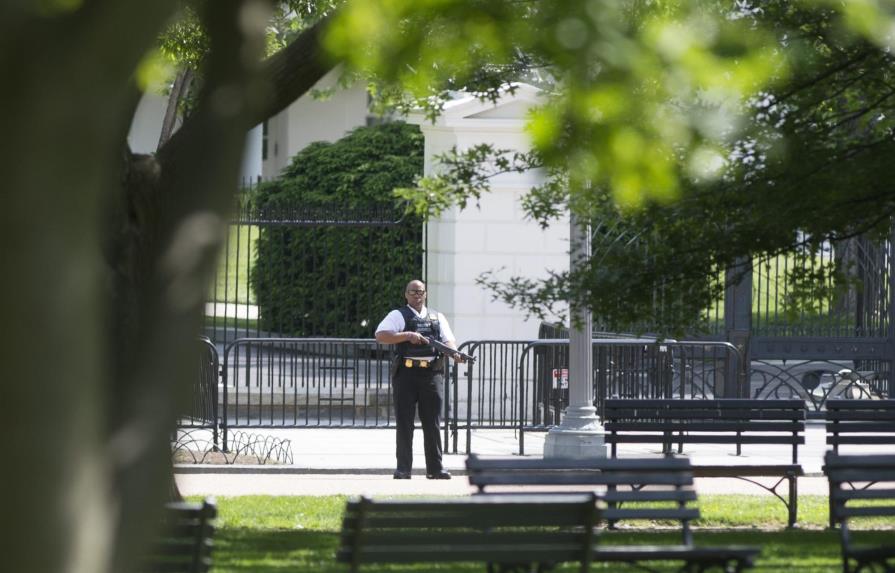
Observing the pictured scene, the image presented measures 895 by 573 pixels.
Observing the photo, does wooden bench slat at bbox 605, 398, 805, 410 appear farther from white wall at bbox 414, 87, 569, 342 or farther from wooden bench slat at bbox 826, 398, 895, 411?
white wall at bbox 414, 87, 569, 342

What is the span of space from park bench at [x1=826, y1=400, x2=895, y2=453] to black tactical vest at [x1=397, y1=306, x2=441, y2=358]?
363 cm

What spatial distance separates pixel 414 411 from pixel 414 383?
10.4 inches

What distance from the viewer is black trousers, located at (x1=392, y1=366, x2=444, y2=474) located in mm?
13664

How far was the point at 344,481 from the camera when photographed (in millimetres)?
13992

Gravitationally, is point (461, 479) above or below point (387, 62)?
below

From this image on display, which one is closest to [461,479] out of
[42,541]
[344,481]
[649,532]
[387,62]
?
[344,481]

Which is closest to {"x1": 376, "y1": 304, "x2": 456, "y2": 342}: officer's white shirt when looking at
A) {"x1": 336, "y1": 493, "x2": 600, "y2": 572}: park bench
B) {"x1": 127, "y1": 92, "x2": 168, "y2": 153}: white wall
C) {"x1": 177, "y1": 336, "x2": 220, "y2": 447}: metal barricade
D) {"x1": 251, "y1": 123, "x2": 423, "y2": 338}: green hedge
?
{"x1": 177, "y1": 336, "x2": 220, "y2": 447}: metal barricade

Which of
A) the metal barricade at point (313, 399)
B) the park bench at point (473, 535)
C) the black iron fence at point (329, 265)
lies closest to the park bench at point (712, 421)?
the park bench at point (473, 535)

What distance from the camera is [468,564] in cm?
917

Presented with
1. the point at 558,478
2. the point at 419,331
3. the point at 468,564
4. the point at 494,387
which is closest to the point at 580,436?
the point at 419,331

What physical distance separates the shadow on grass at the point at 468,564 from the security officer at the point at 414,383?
3.42 metres

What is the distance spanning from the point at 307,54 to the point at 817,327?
44.1ft

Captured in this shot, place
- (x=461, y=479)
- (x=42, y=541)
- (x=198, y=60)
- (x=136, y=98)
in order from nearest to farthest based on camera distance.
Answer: (x=42, y=541)
(x=136, y=98)
(x=198, y=60)
(x=461, y=479)

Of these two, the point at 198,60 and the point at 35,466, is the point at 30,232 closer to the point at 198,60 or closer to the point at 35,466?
the point at 35,466
